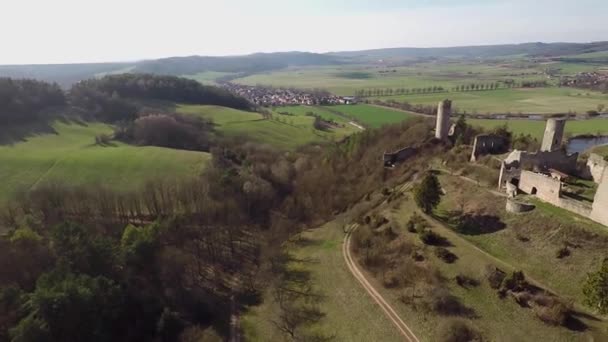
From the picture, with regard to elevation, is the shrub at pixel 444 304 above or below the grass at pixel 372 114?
above

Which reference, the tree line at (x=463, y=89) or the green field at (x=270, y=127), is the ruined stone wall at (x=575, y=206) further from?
the tree line at (x=463, y=89)

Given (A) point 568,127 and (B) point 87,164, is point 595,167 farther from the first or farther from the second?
(B) point 87,164

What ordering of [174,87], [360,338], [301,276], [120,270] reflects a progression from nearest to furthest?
[360,338] → [120,270] → [301,276] → [174,87]

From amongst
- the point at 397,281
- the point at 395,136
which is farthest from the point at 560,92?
the point at 397,281

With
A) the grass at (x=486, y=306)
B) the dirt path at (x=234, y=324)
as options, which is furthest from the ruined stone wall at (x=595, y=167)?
the dirt path at (x=234, y=324)

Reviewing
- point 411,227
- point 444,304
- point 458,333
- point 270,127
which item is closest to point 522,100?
point 270,127

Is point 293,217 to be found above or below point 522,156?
below

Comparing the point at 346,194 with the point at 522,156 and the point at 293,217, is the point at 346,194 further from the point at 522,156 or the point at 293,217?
the point at 522,156

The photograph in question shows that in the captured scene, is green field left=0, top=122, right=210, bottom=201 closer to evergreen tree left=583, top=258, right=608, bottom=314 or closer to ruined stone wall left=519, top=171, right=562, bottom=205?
ruined stone wall left=519, top=171, right=562, bottom=205
